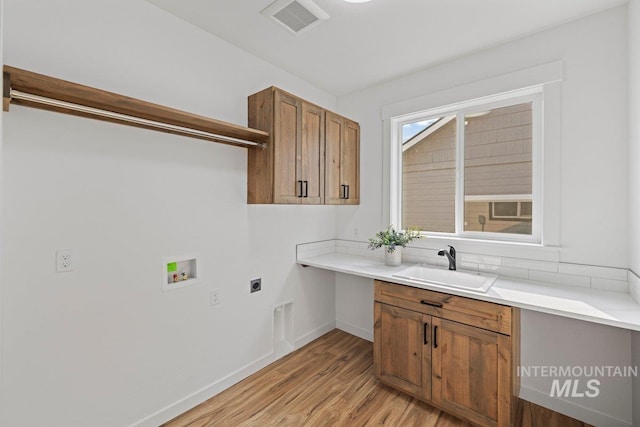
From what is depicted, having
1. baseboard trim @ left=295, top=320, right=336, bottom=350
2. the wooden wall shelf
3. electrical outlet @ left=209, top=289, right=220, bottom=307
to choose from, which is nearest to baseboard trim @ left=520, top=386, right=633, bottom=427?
baseboard trim @ left=295, top=320, right=336, bottom=350

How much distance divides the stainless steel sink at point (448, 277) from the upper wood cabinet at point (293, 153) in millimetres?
909

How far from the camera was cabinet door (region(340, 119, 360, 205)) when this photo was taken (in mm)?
2914

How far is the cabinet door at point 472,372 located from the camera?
5.85 feet

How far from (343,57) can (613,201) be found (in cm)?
213

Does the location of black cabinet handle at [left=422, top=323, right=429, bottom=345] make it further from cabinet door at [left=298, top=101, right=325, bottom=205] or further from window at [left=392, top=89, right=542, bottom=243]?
cabinet door at [left=298, top=101, right=325, bottom=205]

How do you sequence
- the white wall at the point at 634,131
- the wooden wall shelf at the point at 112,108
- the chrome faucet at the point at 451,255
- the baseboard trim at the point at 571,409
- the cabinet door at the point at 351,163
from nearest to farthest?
the wooden wall shelf at the point at 112,108
the white wall at the point at 634,131
the baseboard trim at the point at 571,409
the chrome faucet at the point at 451,255
the cabinet door at the point at 351,163

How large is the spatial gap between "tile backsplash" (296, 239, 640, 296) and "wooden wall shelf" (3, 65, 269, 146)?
1348mm

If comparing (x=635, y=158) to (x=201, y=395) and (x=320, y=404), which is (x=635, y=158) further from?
(x=201, y=395)

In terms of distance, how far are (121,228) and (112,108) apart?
26.5 inches

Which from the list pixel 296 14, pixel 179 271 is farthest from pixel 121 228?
pixel 296 14

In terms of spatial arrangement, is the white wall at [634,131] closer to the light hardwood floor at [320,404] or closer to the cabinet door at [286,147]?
the light hardwood floor at [320,404]

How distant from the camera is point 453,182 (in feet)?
8.78

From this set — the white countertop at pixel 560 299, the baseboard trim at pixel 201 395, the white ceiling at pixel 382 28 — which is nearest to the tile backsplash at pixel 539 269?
the white countertop at pixel 560 299

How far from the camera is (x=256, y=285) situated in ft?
8.29
